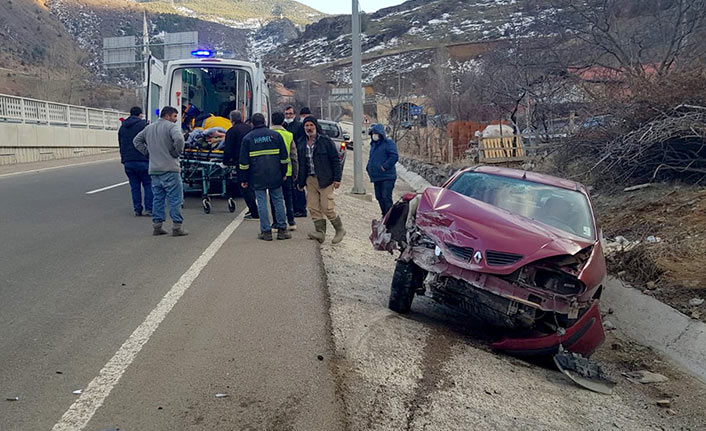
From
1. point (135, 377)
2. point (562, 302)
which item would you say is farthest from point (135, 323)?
point (562, 302)

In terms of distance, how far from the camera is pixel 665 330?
7285mm

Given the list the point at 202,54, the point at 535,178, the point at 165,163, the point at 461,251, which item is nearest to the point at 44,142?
the point at 202,54

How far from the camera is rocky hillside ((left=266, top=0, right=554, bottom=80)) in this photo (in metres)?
97.8

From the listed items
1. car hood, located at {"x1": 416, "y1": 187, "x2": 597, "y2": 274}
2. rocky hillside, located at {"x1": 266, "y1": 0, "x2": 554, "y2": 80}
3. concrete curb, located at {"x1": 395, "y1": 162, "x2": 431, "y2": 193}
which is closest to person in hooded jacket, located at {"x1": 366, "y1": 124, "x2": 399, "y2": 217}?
car hood, located at {"x1": 416, "y1": 187, "x2": 597, "y2": 274}

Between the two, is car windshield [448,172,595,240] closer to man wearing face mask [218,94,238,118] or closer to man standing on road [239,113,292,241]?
man standing on road [239,113,292,241]

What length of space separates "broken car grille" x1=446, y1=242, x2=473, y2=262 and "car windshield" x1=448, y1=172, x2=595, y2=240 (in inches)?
52.5

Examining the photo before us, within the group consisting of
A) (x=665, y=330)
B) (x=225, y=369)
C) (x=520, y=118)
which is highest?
(x=520, y=118)

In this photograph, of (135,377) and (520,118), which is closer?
(135,377)

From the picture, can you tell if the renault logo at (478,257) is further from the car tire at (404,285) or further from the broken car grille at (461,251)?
the car tire at (404,285)

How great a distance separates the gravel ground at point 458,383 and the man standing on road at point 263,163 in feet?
6.96

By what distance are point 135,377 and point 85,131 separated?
87.5 ft

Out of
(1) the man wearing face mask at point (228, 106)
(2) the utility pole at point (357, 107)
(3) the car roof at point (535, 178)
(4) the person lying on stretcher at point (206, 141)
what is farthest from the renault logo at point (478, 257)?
(1) the man wearing face mask at point (228, 106)

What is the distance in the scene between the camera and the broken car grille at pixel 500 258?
18.3 feet

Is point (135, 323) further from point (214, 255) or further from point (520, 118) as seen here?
point (520, 118)
